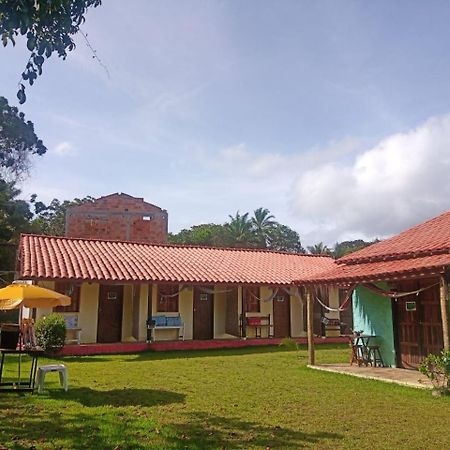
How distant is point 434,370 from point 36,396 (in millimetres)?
7363

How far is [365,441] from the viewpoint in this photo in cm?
580

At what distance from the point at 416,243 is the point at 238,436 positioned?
8283 mm

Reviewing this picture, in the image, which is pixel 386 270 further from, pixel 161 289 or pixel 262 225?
pixel 262 225

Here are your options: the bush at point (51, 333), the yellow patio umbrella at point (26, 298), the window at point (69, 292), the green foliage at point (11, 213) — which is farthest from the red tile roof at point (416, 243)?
the green foliage at point (11, 213)

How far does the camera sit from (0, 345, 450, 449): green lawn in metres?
5.67

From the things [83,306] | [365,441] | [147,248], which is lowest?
[365,441]

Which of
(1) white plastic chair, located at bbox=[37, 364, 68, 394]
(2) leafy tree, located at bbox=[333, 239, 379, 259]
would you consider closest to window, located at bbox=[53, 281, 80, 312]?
(1) white plastic chair, located at bbox=[37, 364, 68, 394]

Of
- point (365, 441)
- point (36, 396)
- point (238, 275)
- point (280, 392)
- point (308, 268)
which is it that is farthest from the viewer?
point (308, 268)

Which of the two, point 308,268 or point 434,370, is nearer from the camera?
point 434,370

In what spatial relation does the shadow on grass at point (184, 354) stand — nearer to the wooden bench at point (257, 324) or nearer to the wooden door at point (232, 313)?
the wooden bench at point (257, 324)

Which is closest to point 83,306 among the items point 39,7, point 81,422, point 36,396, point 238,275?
point 238,275

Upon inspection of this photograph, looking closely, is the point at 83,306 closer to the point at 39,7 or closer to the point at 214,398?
the point at 214,398

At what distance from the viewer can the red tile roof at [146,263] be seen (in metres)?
16.1

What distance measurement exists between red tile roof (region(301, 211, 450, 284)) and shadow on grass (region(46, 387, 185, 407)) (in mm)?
5330
